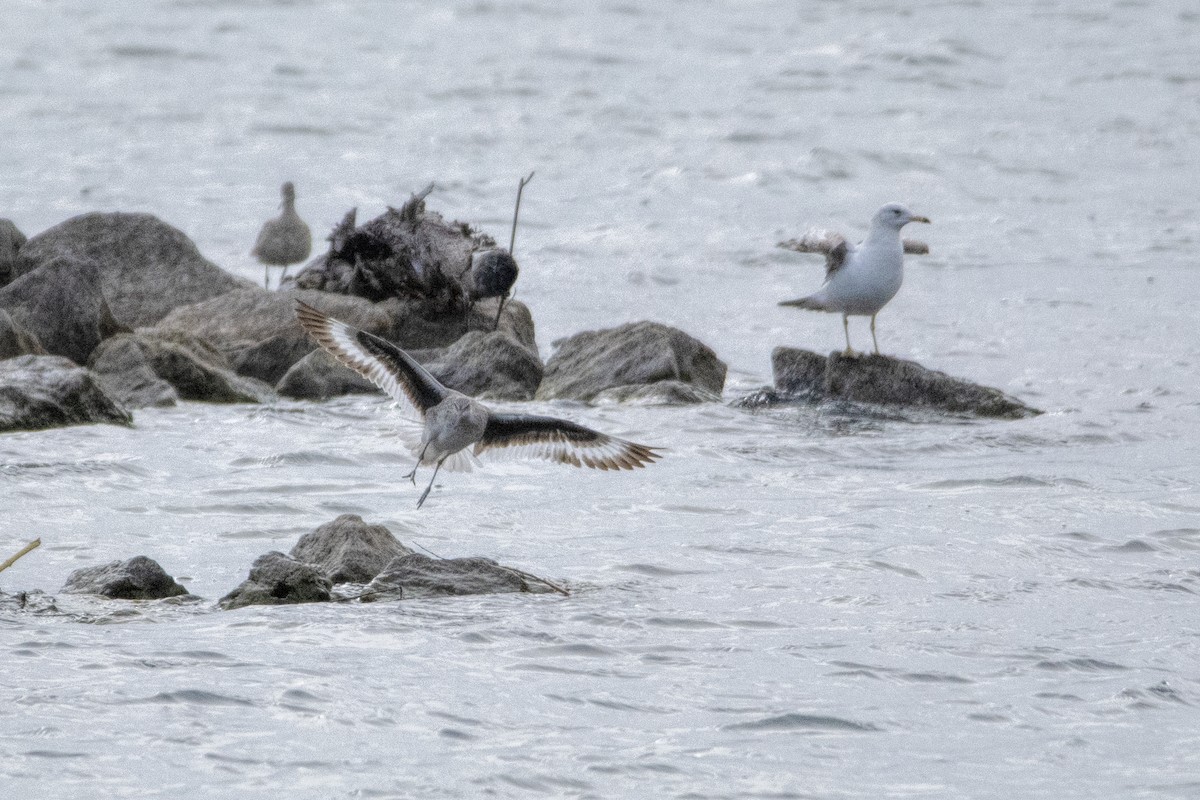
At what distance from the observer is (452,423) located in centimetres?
778

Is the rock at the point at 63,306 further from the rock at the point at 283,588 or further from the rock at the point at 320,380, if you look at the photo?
the rock at the point at 283,588

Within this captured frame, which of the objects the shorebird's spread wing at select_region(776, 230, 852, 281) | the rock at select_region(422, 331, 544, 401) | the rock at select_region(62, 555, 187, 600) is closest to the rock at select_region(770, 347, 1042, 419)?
the shorebird's spread wing at select_region(776, 230, 852, 281)

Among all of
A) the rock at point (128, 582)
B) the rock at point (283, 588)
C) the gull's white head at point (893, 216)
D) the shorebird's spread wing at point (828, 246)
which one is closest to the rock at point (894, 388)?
the shorebird's spread wing at point (828, 246)

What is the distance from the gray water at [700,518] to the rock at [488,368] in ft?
1.96

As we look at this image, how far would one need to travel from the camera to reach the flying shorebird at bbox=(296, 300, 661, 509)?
784 centimetres

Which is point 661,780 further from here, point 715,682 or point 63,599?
point 63,599

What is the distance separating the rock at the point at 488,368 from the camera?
10906mm

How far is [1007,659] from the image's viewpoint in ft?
21.2

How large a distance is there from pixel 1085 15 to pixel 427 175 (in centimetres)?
Answer: 1247

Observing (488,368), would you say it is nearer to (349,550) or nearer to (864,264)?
(864,264)

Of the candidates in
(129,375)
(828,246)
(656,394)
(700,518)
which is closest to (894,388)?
(828,246)

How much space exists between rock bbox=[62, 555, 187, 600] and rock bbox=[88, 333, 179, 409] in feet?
11.5

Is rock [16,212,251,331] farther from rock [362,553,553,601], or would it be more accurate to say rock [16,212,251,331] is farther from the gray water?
Answer: rock [362,553,553,601]

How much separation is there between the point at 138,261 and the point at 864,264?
5.48 metres
